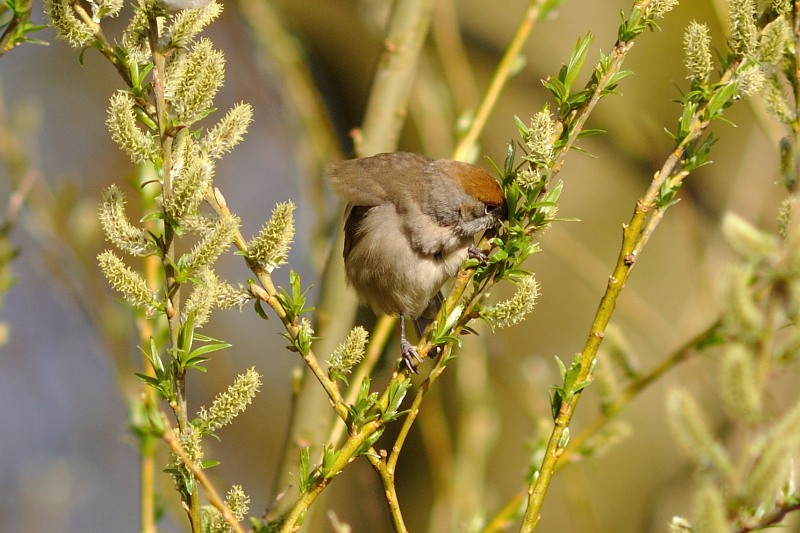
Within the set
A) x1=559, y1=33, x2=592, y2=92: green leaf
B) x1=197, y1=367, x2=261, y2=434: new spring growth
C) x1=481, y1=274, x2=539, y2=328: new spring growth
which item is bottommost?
x1=197, y1=367, x2=261, y2=434: new spring growth

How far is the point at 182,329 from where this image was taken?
3.86 feet

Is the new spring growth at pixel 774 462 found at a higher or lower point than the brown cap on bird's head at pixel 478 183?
higher

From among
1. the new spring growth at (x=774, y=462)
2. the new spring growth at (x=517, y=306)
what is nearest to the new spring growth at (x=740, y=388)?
the new spring growth at (x=774, y=462)

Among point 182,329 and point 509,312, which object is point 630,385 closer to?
point 509,312

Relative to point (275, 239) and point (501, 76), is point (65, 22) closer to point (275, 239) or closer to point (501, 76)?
point (275, 239)

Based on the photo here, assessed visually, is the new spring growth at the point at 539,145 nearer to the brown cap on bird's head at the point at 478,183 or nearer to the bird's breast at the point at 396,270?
the brown cap on bird's head at the point at 478,183

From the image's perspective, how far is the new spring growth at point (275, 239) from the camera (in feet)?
4.04

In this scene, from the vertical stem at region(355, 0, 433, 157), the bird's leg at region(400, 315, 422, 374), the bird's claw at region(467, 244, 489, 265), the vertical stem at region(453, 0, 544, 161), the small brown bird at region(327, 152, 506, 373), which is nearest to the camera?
the bird's claw at region(467, 244, 489, 265)

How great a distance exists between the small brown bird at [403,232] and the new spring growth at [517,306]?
1601 millimetres

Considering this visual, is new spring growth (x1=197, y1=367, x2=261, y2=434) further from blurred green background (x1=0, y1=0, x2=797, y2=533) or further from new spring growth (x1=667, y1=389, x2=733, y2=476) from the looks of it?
blurred green background (x1=0, y1=0, x2=797, y2=533)

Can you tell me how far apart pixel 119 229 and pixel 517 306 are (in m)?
0.62

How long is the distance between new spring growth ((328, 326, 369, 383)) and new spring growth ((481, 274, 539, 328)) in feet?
0.73

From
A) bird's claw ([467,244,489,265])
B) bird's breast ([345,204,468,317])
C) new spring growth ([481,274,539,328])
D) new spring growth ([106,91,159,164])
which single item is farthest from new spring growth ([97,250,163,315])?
bird's breast ([345,204,468,317])

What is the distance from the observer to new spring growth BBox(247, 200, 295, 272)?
1231 millimetres
